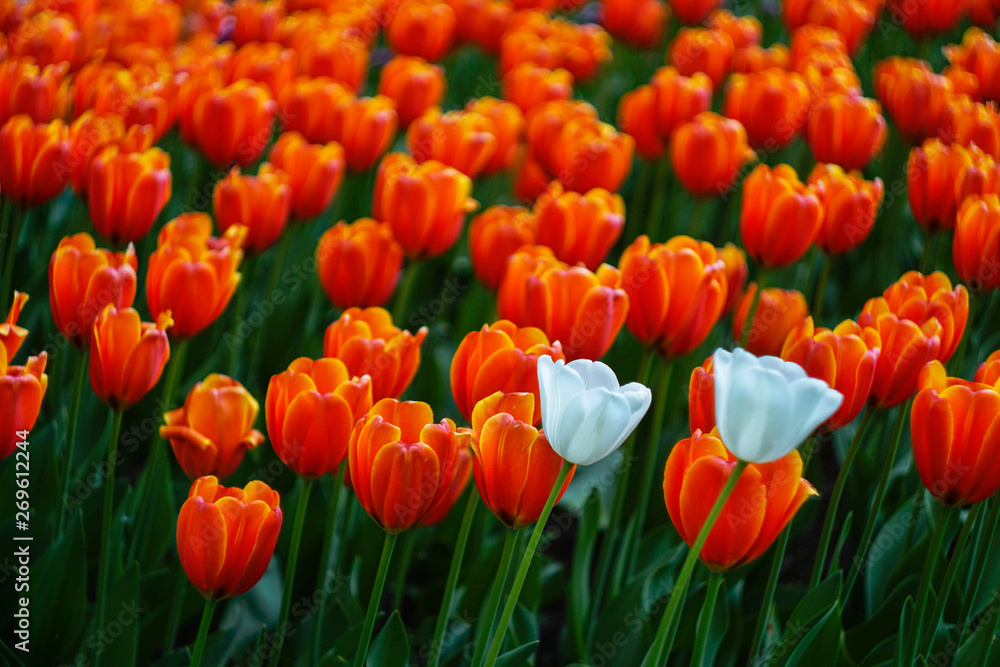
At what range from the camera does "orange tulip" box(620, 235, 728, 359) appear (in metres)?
1.41

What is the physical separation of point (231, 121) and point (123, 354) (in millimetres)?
1005

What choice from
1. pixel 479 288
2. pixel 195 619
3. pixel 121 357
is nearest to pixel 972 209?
pixel 479 288

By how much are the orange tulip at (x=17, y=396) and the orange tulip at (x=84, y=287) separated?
0.19m

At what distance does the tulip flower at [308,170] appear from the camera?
77.5 inches

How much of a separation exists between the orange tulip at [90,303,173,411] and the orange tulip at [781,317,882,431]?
2.63ft

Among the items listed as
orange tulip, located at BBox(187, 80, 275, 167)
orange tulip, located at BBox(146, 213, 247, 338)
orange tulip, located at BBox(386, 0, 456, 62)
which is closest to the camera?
orange tulip, located at BBox(146, 213, 247, 338)

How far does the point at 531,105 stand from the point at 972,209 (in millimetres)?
1470

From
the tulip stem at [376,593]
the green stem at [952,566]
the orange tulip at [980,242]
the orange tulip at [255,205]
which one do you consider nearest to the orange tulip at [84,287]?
the orange tulip at [255,205]

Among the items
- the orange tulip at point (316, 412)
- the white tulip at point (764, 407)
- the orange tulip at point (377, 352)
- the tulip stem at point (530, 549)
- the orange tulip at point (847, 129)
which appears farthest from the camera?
the orange tulip at point (847, 129)

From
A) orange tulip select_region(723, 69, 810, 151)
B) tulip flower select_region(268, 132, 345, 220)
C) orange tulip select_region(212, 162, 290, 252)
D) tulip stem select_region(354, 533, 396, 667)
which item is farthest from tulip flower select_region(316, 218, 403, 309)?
orange tulip select_region(723, 69, 810, 151)

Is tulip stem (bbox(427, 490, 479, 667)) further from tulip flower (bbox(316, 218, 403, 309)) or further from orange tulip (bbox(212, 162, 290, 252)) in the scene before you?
orange tulip (bbox(212, 162, 290, 252))

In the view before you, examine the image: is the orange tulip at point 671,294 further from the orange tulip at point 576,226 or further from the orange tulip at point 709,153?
the orange tulip at point 709,153

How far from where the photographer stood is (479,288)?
222 cm

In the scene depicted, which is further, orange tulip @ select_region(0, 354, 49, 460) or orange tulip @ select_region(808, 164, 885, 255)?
orange tulip @ select_region(808, 164, 885, 255)
